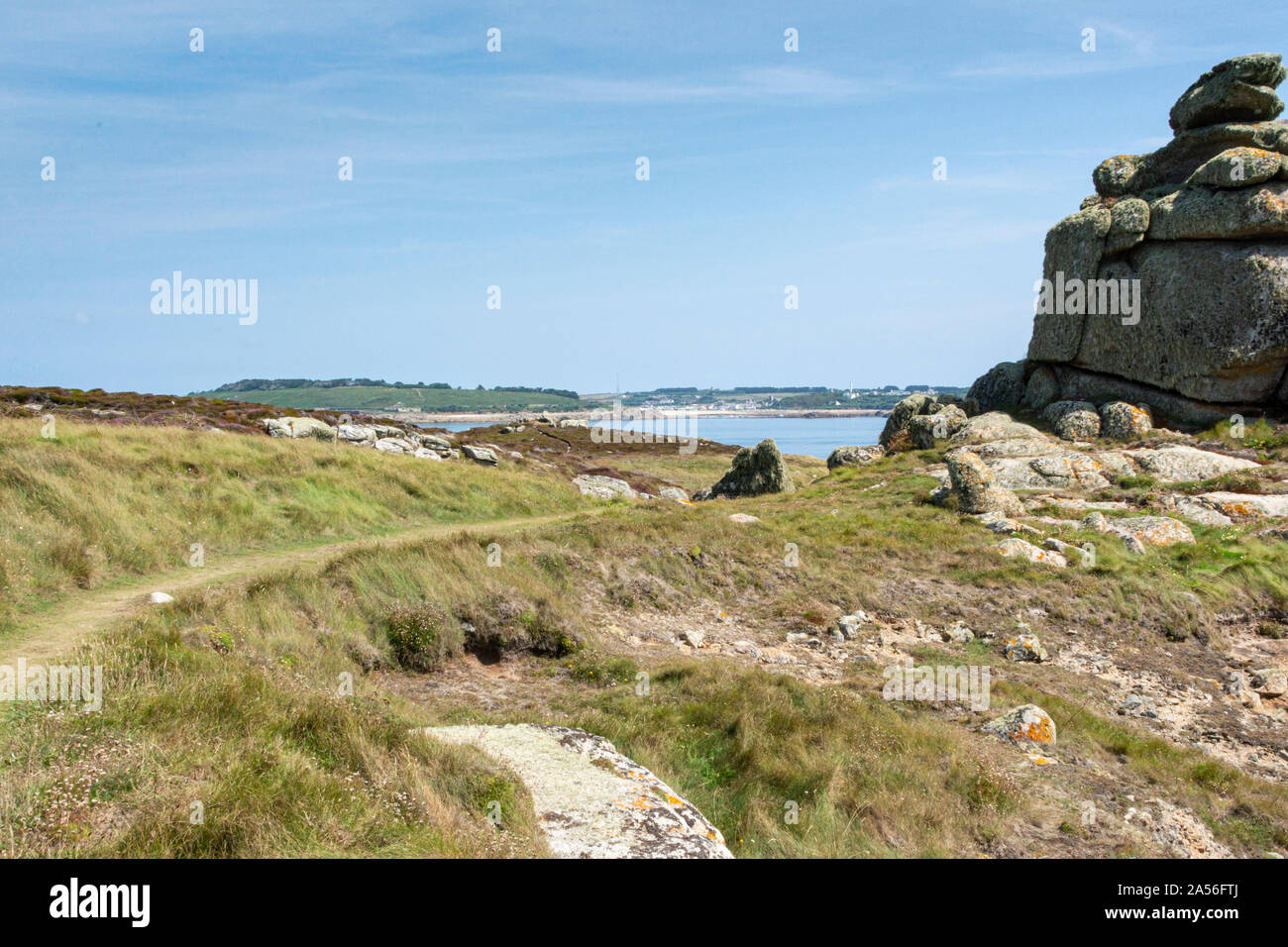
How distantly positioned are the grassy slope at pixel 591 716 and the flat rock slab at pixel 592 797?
1.78ft

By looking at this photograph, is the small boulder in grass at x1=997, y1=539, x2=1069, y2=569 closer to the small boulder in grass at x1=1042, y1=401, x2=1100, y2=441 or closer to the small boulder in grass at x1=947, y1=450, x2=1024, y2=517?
the small boulder in grass at x1=947, y1=450, x2=1024, y2=517

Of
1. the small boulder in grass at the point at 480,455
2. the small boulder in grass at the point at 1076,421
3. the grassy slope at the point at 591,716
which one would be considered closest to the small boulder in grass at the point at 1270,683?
the grassy slope at the point at 591,716

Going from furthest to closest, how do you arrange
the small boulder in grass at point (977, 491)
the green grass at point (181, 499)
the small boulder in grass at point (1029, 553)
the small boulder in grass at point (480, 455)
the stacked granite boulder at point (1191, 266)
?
1. the small boulder in grass at point (480, 455)
2. the stacked granite boulder at point (1191, 266)
3. the small boulder in grass at point (977, 491)
4. the small boulder in grass at point (1029, 553)
5. the green grass at point (181, 499)

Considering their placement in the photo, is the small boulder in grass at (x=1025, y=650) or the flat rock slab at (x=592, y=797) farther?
the small boulder in grass at (x=1025, y=650)

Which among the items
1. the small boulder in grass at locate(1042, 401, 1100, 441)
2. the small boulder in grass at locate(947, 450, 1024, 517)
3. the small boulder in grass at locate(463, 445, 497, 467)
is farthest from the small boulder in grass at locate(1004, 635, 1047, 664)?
the small boulder in grass at locate(463, 445, 497, 467)

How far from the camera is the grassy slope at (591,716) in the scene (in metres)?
6.71

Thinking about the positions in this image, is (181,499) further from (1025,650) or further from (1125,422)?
(1125,422)

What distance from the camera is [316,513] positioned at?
22.8 m

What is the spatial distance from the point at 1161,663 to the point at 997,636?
12.2 feet

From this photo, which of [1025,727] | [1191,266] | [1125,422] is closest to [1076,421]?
[1125,422]

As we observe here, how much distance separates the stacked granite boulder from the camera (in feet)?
116

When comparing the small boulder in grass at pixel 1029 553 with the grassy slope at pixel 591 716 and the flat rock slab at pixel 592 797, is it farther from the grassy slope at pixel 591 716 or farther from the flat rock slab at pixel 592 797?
the flat rock slab at pixel 592 797

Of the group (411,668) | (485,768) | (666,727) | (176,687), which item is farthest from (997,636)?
(176,687)

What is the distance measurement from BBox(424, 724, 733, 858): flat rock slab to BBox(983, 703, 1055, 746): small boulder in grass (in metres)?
7.57
